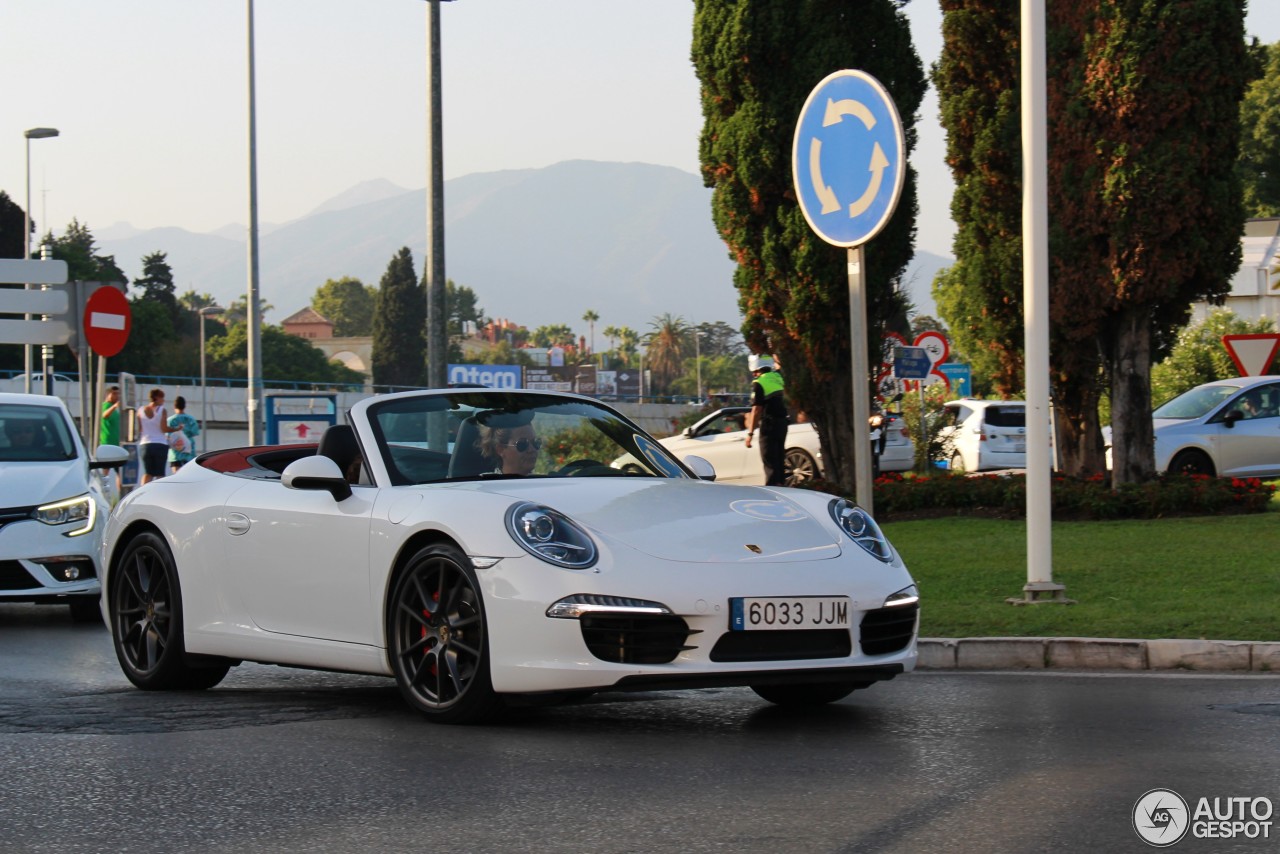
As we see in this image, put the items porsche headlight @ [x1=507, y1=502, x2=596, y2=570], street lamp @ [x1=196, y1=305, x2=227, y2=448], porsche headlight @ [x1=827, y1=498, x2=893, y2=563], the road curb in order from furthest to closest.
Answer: street lamp @ [x1=196, y1=305, x2=227, y2=448], the road curb, porsche headlight @ [x1=827, y1=498, x2=893, y2=563], porsche headlight @ [x1=507, y1=502, x2=596, y2=570]

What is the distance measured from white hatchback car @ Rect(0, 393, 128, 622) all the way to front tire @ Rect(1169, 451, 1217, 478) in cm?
1452

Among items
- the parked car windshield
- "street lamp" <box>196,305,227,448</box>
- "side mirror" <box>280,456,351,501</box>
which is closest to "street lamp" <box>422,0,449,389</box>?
"side mirror" <box>280,456,351,501</box>

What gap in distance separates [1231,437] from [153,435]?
14.8 m

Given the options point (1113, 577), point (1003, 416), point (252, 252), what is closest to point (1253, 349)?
point (1003, 416)

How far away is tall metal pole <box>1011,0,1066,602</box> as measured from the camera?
10.2m

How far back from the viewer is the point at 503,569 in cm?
612

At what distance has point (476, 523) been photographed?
628 centimetres

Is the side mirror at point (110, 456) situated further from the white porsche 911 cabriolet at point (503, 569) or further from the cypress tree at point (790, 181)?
the cypress tree at point (790, 181)

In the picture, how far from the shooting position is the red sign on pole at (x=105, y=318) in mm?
19203

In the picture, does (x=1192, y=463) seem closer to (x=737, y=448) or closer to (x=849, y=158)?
(x=737, y=448)

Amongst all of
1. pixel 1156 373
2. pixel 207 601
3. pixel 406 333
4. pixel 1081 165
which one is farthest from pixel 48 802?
pixel 406 333

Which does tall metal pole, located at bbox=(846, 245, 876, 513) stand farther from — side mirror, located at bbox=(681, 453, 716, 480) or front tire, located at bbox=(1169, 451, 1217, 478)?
front tire, located at bbox=(1169, 451, 1217, 478)

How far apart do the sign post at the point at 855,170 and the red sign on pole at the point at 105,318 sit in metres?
11.5

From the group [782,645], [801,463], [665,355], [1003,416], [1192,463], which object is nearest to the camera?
[782,645]
